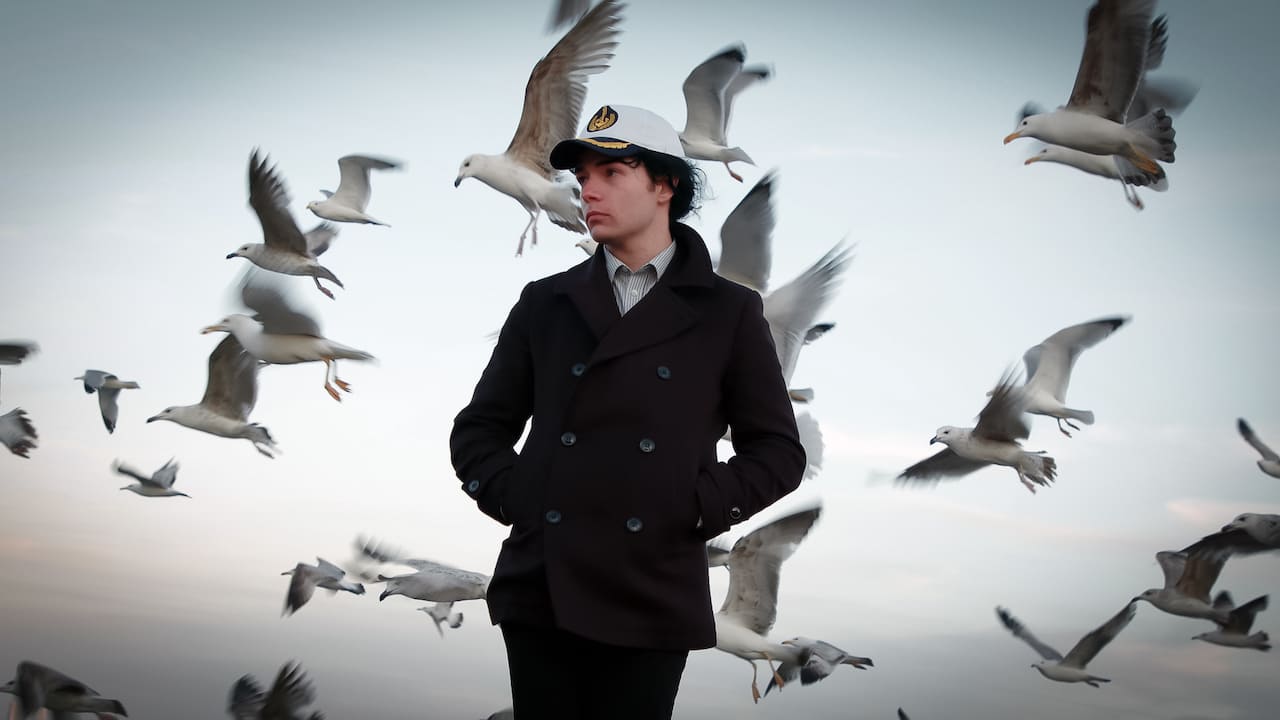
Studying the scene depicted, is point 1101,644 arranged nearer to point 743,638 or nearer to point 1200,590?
point 1200,590

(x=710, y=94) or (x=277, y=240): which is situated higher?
(x=710, y=94)

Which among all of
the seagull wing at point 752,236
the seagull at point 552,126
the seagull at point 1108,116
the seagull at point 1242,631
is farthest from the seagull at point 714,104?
the seagull at point 1242,631

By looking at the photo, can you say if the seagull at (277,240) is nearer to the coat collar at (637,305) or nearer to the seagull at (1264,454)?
the coat collar at (637,305)

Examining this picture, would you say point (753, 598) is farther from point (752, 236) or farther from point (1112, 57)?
point (1112, 57)

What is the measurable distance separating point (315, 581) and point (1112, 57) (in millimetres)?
3524

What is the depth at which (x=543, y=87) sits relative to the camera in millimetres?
4488

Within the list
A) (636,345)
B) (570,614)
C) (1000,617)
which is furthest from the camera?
(1000,617)

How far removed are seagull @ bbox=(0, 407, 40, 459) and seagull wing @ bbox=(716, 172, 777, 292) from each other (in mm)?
3078

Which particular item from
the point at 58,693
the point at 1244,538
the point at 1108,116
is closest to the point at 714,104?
the point at 1108,116

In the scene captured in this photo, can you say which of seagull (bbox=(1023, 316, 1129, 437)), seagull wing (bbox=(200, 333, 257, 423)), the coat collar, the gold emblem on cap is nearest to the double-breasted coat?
the coat collar

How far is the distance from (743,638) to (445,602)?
3.53 ft

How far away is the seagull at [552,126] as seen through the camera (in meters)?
4.47

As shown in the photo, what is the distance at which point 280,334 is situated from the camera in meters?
4.57

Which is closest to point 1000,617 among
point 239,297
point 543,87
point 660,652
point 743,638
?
point 743,638
